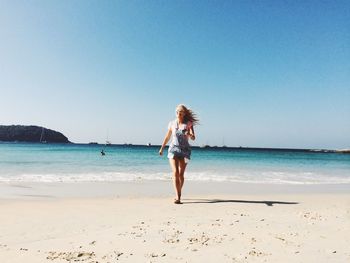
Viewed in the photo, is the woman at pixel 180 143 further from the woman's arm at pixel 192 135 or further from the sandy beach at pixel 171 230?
the sandy beach at pixel 171 230

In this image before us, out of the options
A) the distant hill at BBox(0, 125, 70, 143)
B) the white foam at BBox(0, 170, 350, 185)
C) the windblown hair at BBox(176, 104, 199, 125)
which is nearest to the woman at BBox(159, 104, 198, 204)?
the windblown hair at BBox(176, 104, 199, 125)

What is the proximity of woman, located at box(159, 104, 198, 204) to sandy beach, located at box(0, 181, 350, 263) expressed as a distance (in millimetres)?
585

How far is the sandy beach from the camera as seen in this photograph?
3486 millimetres

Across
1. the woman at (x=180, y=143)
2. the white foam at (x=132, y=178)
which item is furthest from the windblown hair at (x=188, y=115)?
the white foam at (x=132, y=178)

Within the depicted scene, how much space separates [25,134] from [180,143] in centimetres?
16394

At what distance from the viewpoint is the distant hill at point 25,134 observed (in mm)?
155875

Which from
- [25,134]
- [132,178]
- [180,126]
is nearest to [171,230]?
[180,126]

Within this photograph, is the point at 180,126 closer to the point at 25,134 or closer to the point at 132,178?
the point at 132,178

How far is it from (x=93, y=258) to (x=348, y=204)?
18.7 ft

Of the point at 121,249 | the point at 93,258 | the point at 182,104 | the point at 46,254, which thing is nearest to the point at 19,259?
the point at 46,254

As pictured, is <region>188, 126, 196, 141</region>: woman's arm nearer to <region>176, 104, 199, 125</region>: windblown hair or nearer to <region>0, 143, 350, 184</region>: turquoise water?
<region>176, 104, 199, 125</region>: windblown hair

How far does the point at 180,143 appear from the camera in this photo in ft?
23.3

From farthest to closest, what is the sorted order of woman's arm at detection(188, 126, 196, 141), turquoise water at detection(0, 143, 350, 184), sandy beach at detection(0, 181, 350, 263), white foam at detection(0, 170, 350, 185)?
turquoise water at detection(0, 143, 350, 184) < white foam at detection(0, 170, 350, 185) < woman's arm at detection(188, 126, 196, 141) < sandy beach at detection(0, 181, 350, 263)

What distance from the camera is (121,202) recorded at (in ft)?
22.0
